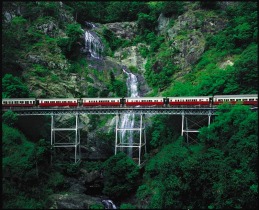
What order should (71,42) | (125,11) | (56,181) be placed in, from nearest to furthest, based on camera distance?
(56,181) < (71,42) < (125,11)

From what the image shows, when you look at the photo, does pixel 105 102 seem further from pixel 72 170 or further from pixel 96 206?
pixel 96 206

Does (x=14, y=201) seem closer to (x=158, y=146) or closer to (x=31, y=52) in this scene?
(x=158, y=146)

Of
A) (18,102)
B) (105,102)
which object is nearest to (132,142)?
(105,102)

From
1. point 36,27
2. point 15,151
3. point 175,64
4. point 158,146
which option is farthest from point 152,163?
point 36,27

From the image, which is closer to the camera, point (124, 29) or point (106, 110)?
point (106, 110)

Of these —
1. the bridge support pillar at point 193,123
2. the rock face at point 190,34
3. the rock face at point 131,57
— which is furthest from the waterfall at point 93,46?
the bridge support pillar at point 193,123

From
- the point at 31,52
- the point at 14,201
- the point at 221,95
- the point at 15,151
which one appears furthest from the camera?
the point at 31,52

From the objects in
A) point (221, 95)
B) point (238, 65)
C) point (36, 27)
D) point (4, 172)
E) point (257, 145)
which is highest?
point (36, 27)

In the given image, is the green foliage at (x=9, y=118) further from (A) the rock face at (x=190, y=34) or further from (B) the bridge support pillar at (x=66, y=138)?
(A) the rock face at (x=190, y=34)
